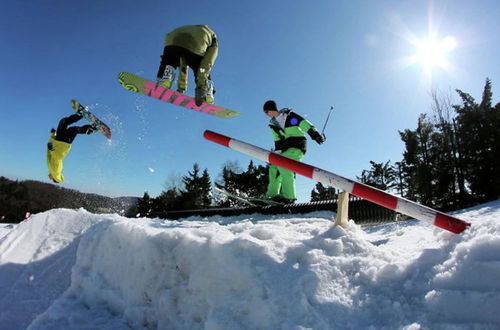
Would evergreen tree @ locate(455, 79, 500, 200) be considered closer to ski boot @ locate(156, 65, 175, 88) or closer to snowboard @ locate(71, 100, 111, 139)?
ski boot @ locate(156, 65, 175, 88)

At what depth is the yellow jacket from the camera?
9.12 m

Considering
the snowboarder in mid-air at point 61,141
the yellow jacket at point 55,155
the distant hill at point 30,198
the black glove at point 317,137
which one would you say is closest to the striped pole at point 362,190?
the black glove at point 317,137

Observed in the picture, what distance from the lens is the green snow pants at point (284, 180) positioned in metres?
6.88

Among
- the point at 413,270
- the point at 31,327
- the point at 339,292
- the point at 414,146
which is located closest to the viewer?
the point at 339,292

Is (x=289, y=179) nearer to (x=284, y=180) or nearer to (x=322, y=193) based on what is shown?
(x=284, y=180)

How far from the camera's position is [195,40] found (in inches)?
279

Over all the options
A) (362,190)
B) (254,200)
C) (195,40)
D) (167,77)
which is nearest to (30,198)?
(167,77)

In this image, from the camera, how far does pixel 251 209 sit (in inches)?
272

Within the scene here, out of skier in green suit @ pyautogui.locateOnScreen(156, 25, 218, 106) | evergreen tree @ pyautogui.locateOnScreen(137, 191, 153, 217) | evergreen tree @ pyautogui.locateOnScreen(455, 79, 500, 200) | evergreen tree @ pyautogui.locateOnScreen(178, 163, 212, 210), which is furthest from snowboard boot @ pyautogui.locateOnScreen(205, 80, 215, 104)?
evergreen tree @ pyautogui.locateOnScreen(137, 191, 153, 217)

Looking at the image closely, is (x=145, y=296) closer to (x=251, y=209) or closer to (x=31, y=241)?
(x=31, y=241)

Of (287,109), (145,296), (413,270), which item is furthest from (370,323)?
(287,109)

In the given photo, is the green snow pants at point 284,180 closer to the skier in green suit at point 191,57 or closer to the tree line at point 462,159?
the skier in green suit at point 191,57

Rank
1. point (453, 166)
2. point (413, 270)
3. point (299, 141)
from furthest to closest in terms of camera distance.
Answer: point (453, 166)
point (299, 141)
point (413, 270)

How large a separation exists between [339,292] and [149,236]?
1686 mm
